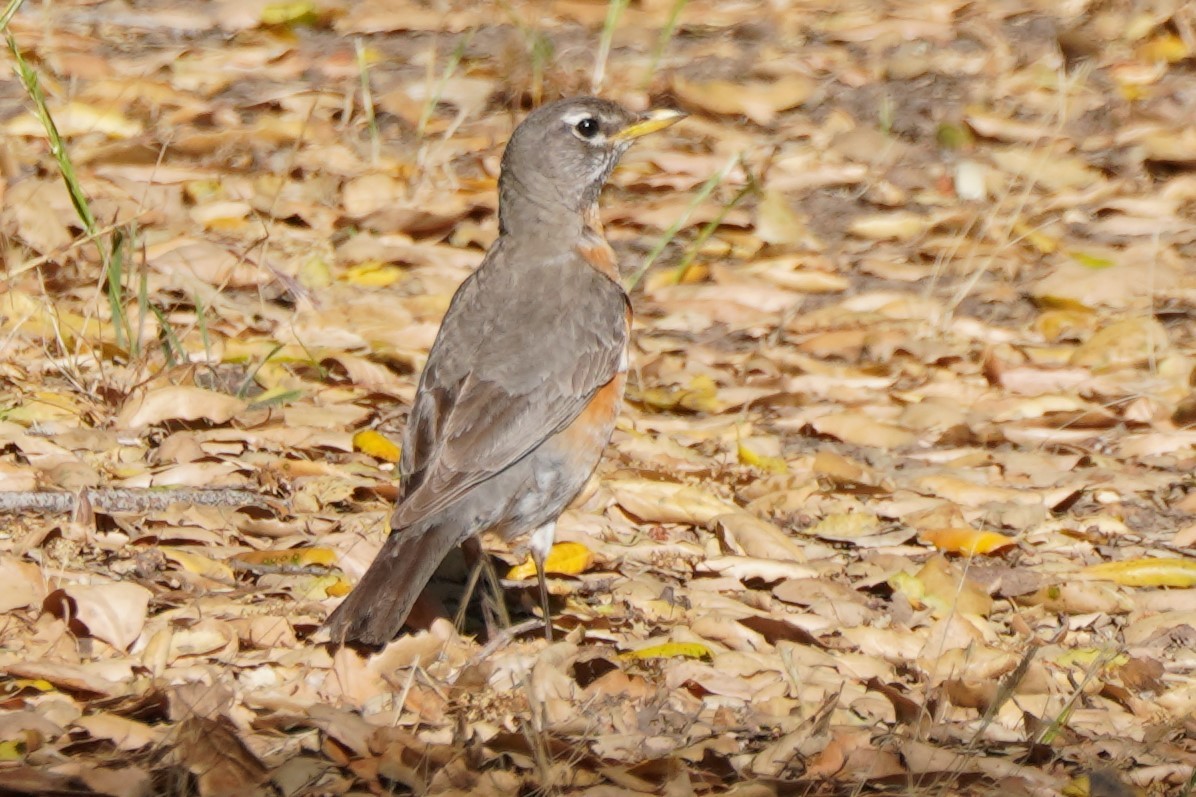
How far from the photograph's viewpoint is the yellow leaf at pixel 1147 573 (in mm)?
5547

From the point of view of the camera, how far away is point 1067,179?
9008 millimetres

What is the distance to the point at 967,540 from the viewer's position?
578cm

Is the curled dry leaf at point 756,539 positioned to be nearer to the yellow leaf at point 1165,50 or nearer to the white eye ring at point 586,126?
the white eye ring at point 586,126

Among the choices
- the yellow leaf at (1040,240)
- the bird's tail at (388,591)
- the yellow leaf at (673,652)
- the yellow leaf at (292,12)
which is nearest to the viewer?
the bird's tail at (388,591)

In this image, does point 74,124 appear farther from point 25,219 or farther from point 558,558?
point 558,558

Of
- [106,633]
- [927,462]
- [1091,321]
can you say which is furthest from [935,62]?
[106,633]

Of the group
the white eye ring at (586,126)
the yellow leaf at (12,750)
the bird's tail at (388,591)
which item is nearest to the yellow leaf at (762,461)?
the white eye ring at (586,126)

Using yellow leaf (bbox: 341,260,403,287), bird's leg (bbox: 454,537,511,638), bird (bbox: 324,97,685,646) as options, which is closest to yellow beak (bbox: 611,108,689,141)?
bird (bbox: 324,97,685,646)

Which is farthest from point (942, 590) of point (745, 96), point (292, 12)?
point (292, 12)

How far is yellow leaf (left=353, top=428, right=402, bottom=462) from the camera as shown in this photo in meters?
6.13

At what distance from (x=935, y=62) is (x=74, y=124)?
466 centimetres

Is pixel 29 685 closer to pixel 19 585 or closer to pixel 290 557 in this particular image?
pixel 19 585

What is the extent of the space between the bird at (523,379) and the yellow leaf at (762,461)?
912 millimetres

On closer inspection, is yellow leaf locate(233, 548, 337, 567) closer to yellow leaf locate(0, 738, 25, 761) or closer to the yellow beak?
yellow leaf locate(0, 738, 25, 761)
